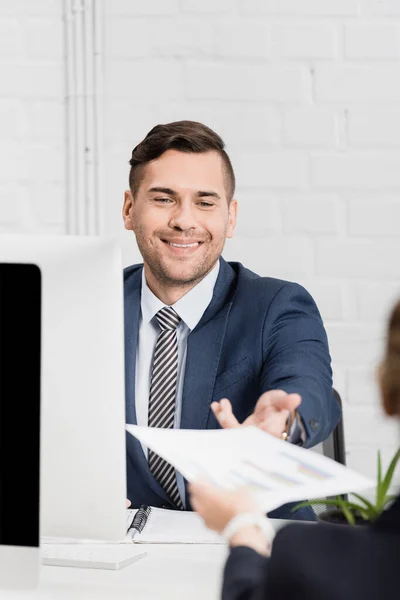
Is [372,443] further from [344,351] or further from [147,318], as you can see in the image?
[147,318]

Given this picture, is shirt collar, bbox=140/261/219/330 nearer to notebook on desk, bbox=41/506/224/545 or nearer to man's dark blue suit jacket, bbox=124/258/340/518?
man's dark blue suit jacket, bbox=124/258/340/518

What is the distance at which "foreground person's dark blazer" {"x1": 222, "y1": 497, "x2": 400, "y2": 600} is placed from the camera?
716 millimetres

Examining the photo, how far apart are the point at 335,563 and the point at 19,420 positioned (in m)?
0.47

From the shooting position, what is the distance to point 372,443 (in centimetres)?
244

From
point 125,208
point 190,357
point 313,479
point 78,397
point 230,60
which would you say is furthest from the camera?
point 230,60

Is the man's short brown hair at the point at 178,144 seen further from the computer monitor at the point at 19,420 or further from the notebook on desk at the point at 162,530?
the computer monitor at the point at 19,420

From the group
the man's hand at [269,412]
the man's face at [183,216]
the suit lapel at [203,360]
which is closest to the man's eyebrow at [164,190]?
the man's face at [183,216]

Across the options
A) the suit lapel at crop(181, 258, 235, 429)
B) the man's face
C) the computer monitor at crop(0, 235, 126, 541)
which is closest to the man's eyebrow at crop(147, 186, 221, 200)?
the man's face

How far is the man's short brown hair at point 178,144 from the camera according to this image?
2080 mm

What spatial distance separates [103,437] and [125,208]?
114 centimetres

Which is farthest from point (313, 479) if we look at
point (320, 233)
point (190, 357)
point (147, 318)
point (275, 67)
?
point (275, 67)

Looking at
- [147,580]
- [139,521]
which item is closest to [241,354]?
[139,521]

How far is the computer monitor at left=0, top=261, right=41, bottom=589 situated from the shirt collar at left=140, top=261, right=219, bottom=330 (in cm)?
92

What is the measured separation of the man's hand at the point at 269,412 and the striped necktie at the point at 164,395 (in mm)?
423
